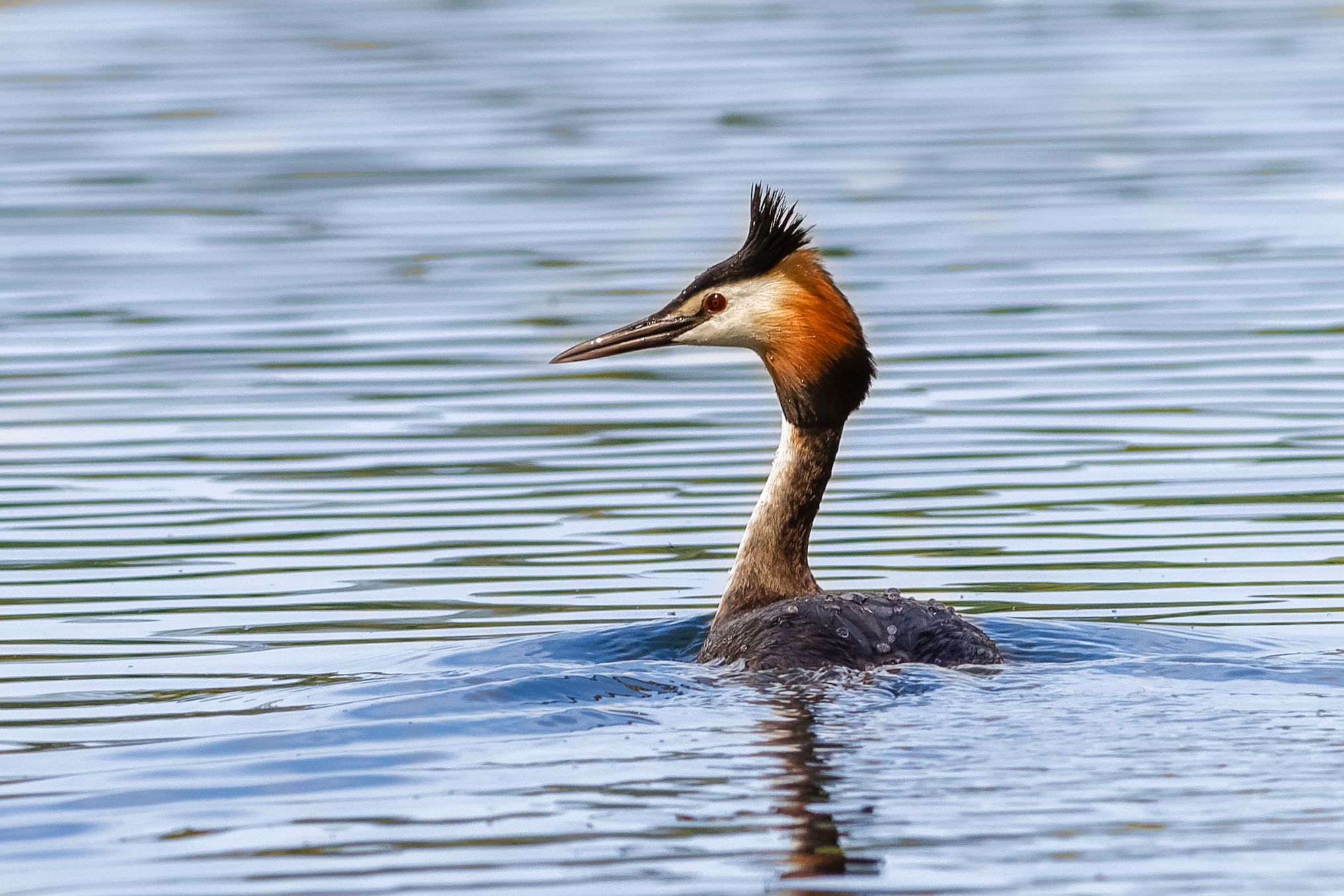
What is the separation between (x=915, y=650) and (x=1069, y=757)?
118 cm

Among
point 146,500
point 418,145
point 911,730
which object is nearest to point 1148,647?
point 911,730

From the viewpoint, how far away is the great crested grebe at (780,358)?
30.5 ft

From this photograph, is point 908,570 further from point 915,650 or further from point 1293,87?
point 1293,87

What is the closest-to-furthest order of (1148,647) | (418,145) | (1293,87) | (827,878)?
(827,878)
(1148,647)
(418,145)
(1293,87)

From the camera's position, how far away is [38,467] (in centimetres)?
1257

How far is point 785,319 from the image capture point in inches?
368

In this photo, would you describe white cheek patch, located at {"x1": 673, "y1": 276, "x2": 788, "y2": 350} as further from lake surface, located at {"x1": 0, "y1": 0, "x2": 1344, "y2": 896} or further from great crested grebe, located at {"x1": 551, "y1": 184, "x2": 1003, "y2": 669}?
lake surface, located at {"x1": 0, "y1": 0, "x2": 1344, "y2": 896}

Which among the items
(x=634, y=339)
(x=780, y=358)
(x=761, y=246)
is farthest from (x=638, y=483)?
(x=761, y=246)

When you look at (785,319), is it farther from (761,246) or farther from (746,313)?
(761,246)

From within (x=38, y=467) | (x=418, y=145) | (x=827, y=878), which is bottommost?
(x=827, y=878)

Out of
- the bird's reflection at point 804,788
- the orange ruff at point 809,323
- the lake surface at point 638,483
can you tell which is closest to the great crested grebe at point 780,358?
the orange ruff at point 809,323

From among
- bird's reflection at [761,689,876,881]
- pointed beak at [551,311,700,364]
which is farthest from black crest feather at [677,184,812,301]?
bird's reflection at [761,689,876,881]

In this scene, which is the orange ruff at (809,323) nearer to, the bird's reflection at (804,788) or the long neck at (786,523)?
the long neck at (786,523)

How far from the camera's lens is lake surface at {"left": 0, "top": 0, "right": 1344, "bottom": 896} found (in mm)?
6781
